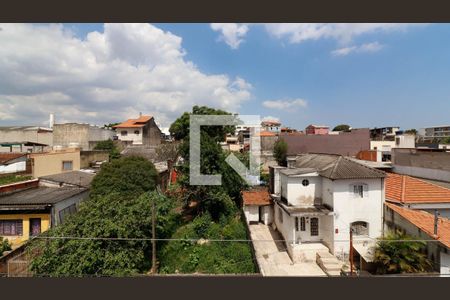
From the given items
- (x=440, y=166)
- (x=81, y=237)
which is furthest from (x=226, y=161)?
(x=440, y=166)

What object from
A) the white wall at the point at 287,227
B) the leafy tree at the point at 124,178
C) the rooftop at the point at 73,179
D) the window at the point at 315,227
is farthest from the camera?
the rooftop at the point at 73,179

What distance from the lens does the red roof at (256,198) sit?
13750mm

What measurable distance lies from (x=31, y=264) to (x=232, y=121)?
19.4 metres

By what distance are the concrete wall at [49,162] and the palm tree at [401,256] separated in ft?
60.4

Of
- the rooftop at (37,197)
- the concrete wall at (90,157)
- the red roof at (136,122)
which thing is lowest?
the rooftop at (37,197)

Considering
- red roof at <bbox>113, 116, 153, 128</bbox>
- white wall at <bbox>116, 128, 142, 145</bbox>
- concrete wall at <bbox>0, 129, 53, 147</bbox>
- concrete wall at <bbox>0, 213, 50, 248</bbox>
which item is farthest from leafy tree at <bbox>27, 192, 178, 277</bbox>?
concrete wall at <bbox>0, 129, 53, 147</bbox>

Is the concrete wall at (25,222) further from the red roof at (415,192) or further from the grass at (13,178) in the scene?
the red roof at (415,192)

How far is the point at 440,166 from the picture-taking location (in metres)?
13.1

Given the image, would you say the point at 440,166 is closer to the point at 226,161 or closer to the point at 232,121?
the point at 226,161

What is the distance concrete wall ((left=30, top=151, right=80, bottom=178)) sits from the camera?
1655cm

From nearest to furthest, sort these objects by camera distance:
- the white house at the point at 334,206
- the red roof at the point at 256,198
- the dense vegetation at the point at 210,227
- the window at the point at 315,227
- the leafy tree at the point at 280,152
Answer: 1. the dense vegetation at the point at 210,227
2. the white house at the point at 334,206
3. the window at the point at 315,227
4. the red roof at the point at 256,198
5. the leafy tree at the point at 280,152

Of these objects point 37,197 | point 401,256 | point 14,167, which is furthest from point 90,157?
point 401,256

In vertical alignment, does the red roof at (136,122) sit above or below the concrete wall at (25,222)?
above

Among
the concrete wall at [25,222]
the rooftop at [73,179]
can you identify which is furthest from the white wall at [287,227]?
the rooftop at [73,179]
